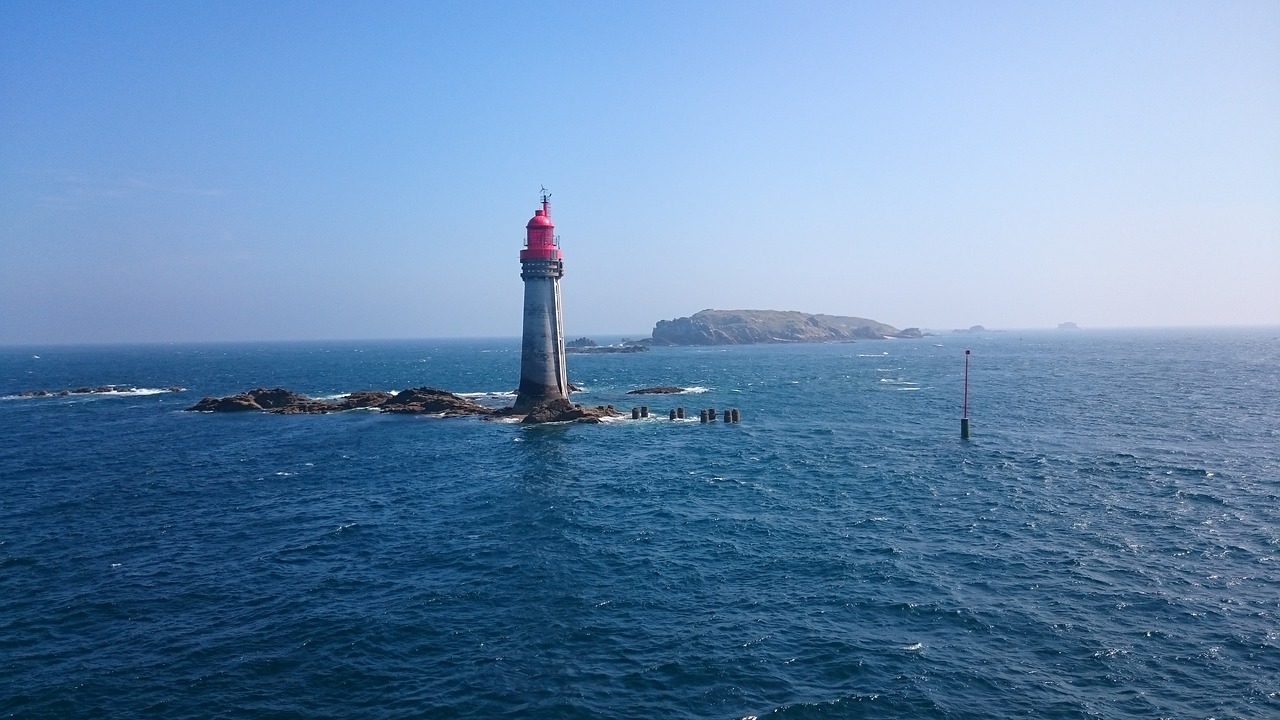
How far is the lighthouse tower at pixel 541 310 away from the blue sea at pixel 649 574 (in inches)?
332

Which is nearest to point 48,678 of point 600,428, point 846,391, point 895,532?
point 895,532

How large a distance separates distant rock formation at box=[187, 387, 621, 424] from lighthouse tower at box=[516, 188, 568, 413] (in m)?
1.75

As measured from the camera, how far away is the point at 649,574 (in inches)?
1087

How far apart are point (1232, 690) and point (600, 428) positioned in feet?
156

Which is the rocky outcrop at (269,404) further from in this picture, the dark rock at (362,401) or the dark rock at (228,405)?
the dark rock at (362,401)

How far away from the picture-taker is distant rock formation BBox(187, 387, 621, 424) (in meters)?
65.1

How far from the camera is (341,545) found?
31641 millimetres

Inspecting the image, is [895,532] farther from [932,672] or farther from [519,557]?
[519,557]

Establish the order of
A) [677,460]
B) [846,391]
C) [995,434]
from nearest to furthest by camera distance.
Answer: [677,460] < [995,434] < [846,391]

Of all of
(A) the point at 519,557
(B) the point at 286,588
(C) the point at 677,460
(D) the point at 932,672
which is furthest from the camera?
(C) the point at 677,460

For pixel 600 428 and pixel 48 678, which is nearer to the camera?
pixel 48 678

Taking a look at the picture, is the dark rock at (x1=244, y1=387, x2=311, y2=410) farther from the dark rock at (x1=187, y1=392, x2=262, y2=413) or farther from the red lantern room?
the red lantern room

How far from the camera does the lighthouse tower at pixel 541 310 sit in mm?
61562

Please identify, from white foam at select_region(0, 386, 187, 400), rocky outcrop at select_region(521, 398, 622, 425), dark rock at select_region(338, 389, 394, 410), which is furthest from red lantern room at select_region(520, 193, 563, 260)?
white foam at select_region(0, 386, 187, 400)
